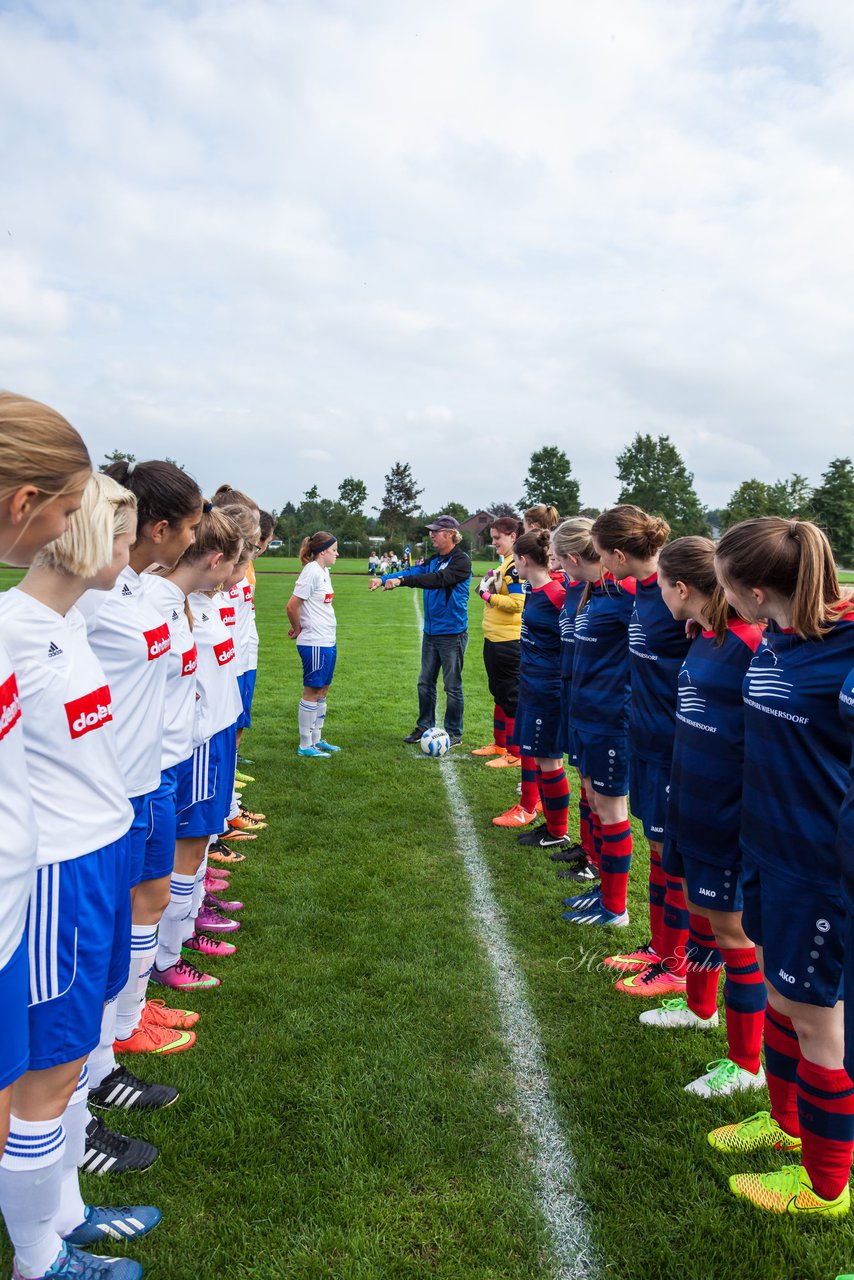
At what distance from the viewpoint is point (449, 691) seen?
26.5 ft

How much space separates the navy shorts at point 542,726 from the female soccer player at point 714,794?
211cm

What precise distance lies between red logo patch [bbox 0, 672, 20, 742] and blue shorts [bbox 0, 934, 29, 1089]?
44 centimetres

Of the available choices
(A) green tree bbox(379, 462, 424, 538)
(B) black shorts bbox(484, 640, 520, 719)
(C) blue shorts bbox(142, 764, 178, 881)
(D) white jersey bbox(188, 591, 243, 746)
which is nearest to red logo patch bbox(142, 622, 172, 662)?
(C) blue shorts bbox(142, 764, 178, 881)

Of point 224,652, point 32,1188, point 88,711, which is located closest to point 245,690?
point 224,652

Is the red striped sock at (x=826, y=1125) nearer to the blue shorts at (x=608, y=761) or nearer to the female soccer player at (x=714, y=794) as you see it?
the female soccer player at (x=714, y=794)

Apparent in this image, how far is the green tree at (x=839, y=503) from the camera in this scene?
1925 inches

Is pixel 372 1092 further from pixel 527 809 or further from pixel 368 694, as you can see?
pixel 368 694

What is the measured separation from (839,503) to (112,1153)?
2195 inches

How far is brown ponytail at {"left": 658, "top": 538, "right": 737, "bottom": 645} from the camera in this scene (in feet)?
9.07

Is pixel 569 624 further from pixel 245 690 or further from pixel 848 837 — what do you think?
pixel 245 690

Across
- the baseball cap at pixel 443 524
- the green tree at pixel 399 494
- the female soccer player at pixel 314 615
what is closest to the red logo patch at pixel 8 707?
the female soccer player at pixel 314 615

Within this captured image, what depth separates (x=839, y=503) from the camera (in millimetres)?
49531

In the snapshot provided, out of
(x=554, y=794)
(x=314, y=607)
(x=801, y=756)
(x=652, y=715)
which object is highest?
(x=314, y=607)

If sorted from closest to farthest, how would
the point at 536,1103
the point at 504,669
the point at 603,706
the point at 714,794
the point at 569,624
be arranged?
the point at 714,794 → the point at 536,1103 → the point at 603,706 → the point at 569,624 → the point at 504,669
